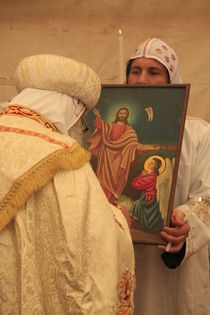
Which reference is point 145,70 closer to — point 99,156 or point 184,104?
point 184,104

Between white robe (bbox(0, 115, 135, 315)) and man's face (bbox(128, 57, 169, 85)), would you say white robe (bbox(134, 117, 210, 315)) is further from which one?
white robe (bbox(0, 115, 135, 315))

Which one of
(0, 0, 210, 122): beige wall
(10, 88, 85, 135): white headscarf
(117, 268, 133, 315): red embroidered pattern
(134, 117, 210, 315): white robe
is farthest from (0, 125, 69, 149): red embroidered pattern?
(0, 0, 210, 122): beige wall

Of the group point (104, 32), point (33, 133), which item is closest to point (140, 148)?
point (33, 133)

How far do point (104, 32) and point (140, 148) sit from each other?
169cm

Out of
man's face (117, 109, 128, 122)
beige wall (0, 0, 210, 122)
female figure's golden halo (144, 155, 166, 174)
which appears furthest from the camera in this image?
beige wall (0, 0, 210, 122)

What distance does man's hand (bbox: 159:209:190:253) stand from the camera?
245cm

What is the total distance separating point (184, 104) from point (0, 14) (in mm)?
2083

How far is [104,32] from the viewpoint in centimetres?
404

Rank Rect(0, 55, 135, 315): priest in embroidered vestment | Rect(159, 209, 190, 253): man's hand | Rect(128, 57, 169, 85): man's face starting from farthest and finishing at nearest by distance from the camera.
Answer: Rect(128, 57, 169, 85): man's face < Rect(159, 209, 190, 253): man's hand < Rect(0, 55, 135, 315): priest in embroidered vestment

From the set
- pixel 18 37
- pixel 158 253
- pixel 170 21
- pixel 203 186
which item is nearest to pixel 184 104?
pixel 203 186

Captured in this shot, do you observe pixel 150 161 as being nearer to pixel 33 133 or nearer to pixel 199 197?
pixel 199 197

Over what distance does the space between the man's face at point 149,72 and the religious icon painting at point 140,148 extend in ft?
0.80

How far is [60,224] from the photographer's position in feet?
5.27

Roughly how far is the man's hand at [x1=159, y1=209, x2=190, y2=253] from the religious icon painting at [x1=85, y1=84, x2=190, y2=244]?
5cm
